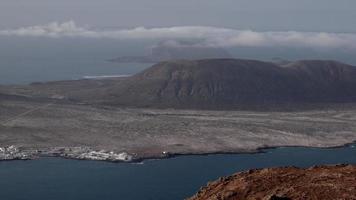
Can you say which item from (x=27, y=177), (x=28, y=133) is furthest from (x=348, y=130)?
(x=27, y=177)

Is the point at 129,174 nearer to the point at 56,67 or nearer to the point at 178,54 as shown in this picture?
the point at 56,67

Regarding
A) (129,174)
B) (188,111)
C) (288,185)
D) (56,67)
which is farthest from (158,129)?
(56,67)

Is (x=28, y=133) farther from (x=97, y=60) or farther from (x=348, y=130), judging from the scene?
(x=97, y=60)

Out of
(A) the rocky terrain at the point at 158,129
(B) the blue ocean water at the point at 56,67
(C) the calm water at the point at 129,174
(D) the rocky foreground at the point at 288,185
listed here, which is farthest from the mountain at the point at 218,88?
(D) the rocky foreground at the point at 288,185

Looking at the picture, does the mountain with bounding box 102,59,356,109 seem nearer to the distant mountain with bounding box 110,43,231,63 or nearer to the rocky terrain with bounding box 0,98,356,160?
the rocky terrain with bounding box 0,98,356,160

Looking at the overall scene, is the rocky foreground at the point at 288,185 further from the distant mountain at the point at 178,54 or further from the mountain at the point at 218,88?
the distant mountain at the point at 178,54
